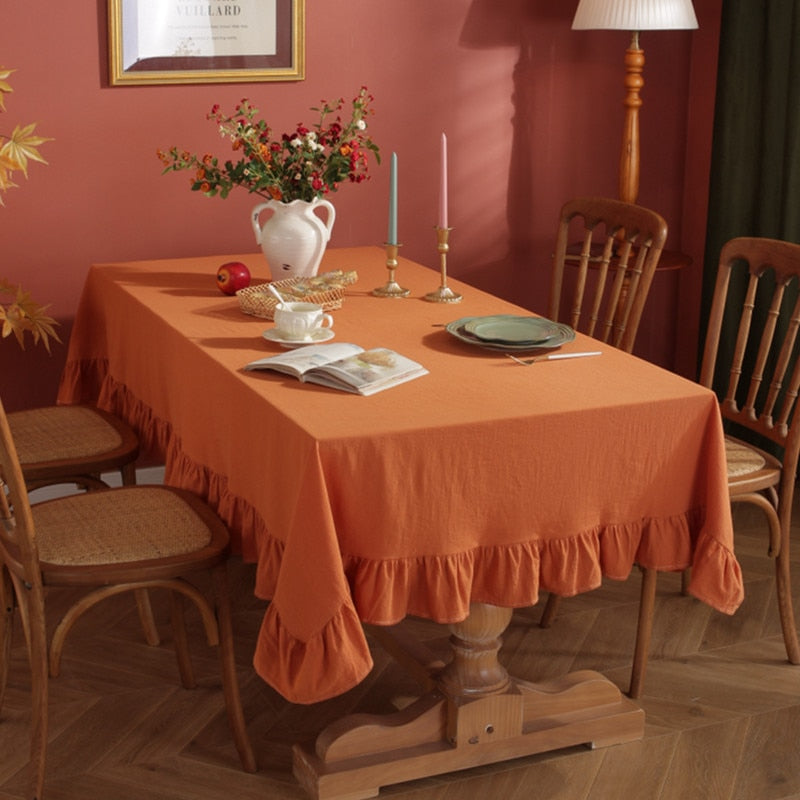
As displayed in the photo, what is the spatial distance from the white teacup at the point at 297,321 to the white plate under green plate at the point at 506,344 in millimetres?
282

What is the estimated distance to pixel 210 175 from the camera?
10.2 feet

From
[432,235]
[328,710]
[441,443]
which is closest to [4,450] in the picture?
[441,443]

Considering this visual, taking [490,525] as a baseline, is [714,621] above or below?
below

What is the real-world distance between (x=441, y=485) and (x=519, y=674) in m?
0.88

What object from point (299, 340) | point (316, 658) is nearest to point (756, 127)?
point (299, 340)

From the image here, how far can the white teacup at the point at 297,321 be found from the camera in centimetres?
272

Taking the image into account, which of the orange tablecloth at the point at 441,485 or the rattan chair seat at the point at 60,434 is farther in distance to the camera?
the rattan chair seat at the point at 60,434

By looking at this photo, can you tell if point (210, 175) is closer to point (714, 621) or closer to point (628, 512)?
point (628, 512)

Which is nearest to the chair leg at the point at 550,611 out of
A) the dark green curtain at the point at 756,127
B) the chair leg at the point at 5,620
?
the chair leg at the point at 5,620

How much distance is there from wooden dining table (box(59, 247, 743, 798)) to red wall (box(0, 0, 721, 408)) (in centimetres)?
95

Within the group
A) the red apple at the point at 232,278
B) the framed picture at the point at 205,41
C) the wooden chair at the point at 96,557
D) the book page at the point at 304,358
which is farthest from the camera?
the framed picture at the point at 205,41

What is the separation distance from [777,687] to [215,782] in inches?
49.7

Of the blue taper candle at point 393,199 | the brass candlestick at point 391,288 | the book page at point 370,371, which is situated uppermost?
the blue taper candle at point 393,199

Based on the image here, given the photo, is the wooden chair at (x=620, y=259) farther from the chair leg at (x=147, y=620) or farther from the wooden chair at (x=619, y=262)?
the chair leg at (x=147, y=620)
